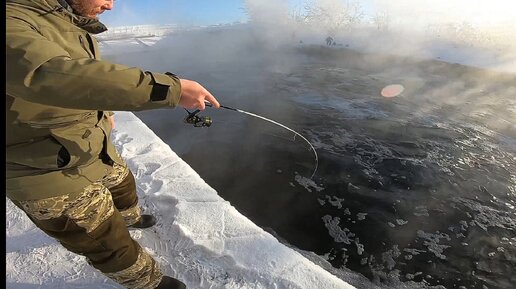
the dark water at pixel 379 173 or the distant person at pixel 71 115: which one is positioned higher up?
the distant person at pixel 71 115

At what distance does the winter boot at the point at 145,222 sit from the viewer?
333cm

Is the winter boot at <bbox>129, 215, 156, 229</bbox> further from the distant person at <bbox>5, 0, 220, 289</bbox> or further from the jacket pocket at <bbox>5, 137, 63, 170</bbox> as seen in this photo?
the jacket pocket at <bbox>5, 137, 63, 170</bbox>

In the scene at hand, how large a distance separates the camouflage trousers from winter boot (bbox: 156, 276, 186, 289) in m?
0.06

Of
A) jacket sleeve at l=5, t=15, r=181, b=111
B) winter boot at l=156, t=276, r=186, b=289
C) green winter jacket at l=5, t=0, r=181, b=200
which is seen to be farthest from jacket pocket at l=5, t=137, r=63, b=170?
winter boot at l=156, t=276, r=186, b=289

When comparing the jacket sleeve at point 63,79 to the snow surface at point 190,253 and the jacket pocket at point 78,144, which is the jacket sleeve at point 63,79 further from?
the snow surface at point 190,253

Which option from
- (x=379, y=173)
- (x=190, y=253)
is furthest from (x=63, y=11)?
(x=379, y=173)

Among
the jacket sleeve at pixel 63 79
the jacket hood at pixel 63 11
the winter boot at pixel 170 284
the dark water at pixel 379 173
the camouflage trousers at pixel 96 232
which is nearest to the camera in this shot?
the jacket sleeve at pixel 63 79

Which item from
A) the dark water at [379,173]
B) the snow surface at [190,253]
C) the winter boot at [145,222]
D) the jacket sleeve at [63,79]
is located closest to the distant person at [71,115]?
the jacket sleeve at [63,79]

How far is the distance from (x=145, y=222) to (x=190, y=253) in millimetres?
659

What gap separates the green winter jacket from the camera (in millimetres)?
1418

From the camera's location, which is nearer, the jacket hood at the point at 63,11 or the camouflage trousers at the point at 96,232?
the jacket hood at the point at 63,11

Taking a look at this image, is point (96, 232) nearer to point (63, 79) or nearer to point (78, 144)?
point (78, 144)

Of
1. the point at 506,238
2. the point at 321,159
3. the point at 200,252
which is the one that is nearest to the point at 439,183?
the point at 506,238

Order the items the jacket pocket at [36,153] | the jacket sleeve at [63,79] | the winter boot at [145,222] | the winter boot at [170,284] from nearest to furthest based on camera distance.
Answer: the jacket sleeve at [63,79] < the jacket pocket at [36,153] < the winter boot at [170,284] < the winter boot at [145,222]
